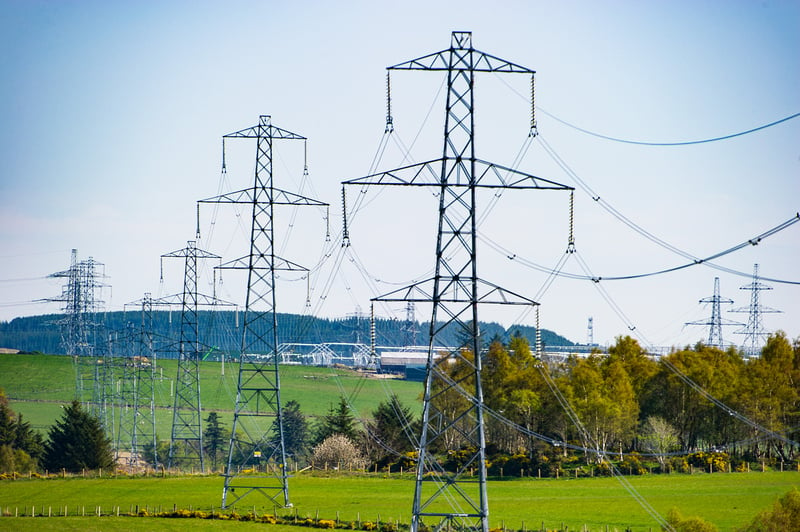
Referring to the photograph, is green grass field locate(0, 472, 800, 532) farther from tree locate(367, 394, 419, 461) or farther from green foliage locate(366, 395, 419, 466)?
tree locate(367, 394, 419, 461)

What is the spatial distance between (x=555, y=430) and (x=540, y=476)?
11.8 m

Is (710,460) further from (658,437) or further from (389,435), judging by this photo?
(389,435)

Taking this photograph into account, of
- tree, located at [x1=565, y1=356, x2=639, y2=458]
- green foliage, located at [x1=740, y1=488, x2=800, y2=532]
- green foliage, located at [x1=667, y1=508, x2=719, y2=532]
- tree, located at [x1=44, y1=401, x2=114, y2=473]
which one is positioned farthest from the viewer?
tree, located at [x1=44, y1=401, x2=114, y2=473]

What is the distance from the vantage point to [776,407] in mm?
100062

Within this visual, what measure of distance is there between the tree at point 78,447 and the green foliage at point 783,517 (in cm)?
6668

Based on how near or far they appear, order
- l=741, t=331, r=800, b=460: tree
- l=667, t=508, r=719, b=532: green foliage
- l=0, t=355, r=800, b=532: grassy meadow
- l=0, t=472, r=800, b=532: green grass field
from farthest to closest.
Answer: l=741, t=331, r=800, b=460: tree < l=0, t=472, r=800, b=532: green grass field < l=0, t=355, r=800, b=532: grassy meadow < l=667, t=508, r=719, b=532: green foliage

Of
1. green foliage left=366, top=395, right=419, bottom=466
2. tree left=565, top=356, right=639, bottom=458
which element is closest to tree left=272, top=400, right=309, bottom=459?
green foliage left=366, top=395, right=419, bottom=466

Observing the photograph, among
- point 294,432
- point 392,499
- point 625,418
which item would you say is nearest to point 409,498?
point 392,499

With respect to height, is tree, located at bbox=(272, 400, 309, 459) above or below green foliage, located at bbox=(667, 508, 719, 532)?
below

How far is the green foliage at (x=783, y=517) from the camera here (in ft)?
182

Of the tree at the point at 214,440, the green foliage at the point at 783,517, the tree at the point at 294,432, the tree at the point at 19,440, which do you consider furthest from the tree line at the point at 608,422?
the green foliage at the point at 783,517

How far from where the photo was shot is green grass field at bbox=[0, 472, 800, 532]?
69.4m

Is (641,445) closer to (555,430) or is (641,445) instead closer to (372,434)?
(555,430)

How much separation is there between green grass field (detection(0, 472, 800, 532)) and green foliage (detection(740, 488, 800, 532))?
309 inches
